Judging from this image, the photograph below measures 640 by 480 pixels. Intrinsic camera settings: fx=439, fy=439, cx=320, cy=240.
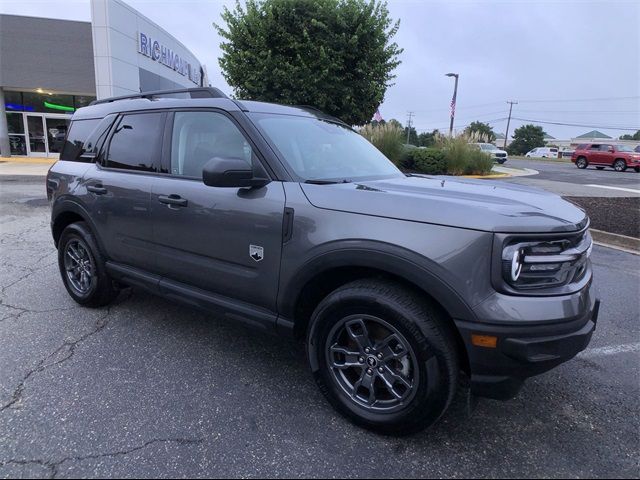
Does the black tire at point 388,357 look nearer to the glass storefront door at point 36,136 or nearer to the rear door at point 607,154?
the glass storefront door at point 36,136

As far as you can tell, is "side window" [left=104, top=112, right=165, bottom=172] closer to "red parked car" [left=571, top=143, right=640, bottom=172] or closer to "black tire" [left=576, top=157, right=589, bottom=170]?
"red parked car" [left=571, top=143, right=640, bottom=172]

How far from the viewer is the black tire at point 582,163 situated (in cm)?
2926

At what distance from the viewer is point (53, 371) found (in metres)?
3.01

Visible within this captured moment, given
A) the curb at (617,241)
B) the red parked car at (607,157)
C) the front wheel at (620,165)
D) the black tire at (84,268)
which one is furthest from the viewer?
the front wheel at (620,165)

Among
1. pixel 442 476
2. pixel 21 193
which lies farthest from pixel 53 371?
pixel 21 193

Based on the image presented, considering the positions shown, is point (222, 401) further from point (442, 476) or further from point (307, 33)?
point (307, 33)

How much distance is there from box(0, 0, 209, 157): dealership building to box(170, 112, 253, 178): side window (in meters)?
19.1

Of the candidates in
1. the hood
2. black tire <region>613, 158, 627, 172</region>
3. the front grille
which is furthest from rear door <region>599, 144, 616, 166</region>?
the front grille

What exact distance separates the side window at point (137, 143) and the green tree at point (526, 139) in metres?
90.1

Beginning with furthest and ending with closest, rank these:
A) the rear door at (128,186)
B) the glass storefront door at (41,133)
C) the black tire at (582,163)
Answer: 1. the black tire at (582,163)
2. the glass storefront door at (41,133)
3. the rear door at (128,186)

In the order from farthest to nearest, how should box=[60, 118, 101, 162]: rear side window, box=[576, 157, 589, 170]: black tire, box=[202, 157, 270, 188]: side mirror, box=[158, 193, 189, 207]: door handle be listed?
box=[576, 157, 589, 170]: black tire, box=[60, 118, 101, 162]: rear side window, box=[158, 193, 189, 207]: door handle, box=[202, 157, 270, 188]: side mirror

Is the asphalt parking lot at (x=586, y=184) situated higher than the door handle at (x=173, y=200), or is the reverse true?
the door handle at (x=173, y=200)

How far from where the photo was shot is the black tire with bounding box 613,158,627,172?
2715 cm

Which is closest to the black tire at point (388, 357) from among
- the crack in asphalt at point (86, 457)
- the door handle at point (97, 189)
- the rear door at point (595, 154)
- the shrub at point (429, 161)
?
the crack in asphalt at point (86, 457)
